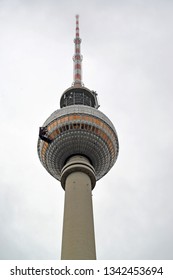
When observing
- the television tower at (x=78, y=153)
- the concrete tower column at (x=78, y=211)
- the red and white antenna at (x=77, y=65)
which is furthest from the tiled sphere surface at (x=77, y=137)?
the red and white antenna at (x=77, y=65)

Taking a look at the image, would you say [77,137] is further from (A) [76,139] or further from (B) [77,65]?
(B) [77,65]

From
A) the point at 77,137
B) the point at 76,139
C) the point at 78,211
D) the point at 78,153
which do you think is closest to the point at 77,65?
the point at 77,137

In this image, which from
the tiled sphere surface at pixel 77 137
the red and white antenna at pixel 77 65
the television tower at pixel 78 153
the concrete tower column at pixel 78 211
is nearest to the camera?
the concrete tower column at pixel 78 211

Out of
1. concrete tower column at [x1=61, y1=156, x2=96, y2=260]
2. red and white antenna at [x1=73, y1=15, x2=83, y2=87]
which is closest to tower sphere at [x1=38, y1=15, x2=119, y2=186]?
concrete tower column at [x1=61, y1=156, x2=96, y2=260]

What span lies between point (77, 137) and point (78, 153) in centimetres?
214

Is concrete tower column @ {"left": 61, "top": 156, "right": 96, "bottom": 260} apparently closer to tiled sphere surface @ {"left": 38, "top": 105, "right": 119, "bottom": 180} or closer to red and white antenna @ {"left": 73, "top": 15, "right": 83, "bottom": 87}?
tiled sphere surface @ {"left": 38, "top": 105, "right": 119, "bottom": 180}

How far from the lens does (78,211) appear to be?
34.5 meters

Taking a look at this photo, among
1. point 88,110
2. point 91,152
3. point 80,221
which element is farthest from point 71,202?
point 88,110

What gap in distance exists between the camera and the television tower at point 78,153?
34.7m

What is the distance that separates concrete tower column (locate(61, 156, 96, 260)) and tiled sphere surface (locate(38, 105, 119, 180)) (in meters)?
1.50

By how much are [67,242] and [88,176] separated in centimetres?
877

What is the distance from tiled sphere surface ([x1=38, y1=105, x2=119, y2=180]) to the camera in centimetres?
4078

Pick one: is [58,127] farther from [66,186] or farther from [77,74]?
[77,74]

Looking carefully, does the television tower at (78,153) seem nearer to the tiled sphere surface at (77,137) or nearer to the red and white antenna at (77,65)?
the tiled sphere surface at (77,137)
